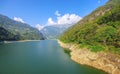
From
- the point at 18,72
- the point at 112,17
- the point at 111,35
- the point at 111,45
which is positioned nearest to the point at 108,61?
the point at 111,45

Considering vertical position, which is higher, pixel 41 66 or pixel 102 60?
pixel 102 60

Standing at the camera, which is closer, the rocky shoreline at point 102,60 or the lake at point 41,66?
the rocky shoreline at point 102,60

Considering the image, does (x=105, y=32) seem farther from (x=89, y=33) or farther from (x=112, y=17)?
(x=112, y=17)

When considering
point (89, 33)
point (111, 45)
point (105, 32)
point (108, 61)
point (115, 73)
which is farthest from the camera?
point (89, 33)

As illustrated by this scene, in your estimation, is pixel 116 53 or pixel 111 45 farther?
pixel 111 45

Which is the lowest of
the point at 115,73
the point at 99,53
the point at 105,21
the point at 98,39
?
the point at 115,73

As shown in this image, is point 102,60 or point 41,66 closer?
point 102,60

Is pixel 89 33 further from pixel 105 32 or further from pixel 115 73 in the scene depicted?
pixel 115 73

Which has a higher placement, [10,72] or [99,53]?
[99,53]

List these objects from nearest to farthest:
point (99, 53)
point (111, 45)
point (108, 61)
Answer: point (108, 61)
point (99, 53)
point (111, 45)

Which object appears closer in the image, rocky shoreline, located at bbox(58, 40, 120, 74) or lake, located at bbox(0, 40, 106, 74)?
rocky shoreline, located at bbox(58, 40, 120, 74)
